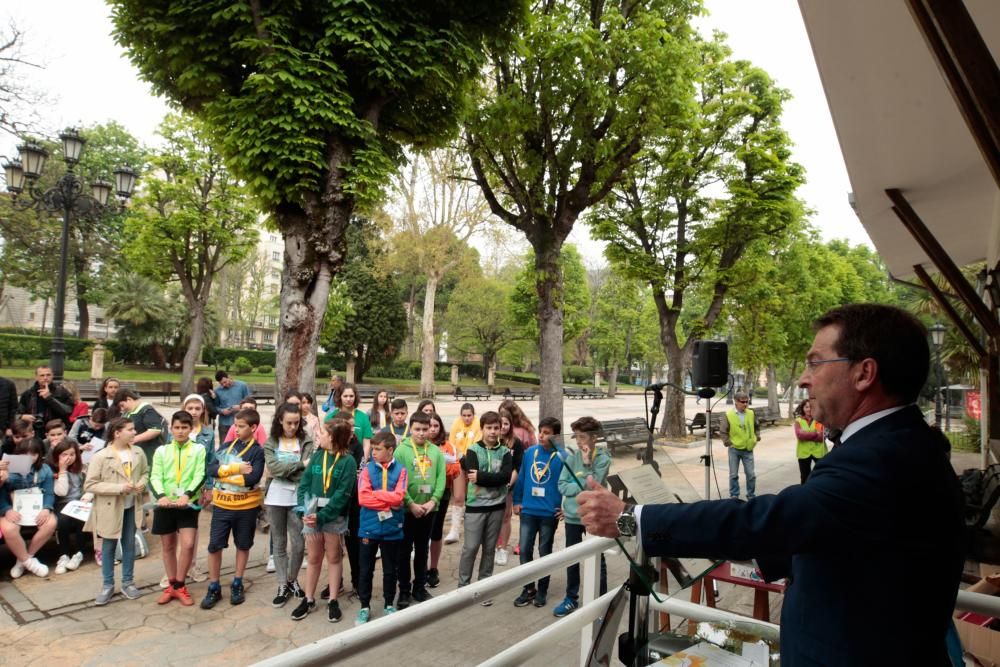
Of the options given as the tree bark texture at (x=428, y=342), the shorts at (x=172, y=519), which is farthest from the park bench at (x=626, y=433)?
the tree bark texture at (x=428, y=342)

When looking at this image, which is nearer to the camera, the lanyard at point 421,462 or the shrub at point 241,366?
the lanyard at point 421,462

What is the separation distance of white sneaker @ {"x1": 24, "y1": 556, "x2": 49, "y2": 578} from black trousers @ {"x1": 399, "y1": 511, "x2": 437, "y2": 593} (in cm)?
382

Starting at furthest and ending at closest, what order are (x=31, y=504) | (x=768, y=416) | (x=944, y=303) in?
(x=768, y=416) < (x=944, y=303) < (x=31, y=504)

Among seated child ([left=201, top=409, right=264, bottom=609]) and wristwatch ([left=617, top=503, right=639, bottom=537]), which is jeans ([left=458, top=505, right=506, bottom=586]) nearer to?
seated child ([left=201, top=409, right=264, bottom=609])

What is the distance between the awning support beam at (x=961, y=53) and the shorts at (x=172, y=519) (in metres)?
6.53

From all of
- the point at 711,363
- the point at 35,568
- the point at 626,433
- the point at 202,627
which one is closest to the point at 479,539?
the point at 202,627

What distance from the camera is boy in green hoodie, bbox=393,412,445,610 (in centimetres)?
574

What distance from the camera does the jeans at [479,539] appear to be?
5.93 meters

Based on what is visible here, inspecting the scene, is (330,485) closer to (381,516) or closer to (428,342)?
(381,516)

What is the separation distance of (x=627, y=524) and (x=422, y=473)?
180 inches

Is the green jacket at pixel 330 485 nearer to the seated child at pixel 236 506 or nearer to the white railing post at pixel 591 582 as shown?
the seated child at pixel 236 506

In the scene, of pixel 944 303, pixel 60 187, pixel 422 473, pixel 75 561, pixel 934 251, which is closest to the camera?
pixel 934 251

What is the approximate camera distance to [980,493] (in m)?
6.66

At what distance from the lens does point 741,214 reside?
16.1 m
